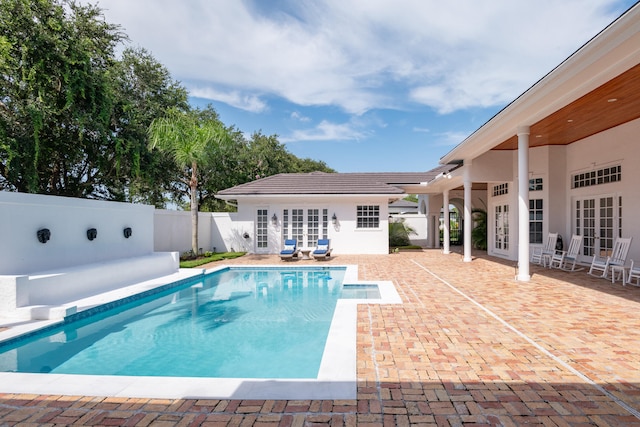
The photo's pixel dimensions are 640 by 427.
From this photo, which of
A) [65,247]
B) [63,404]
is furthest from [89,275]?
[63,404]

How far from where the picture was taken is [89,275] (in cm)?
809

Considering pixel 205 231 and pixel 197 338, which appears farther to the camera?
pixel 205 231

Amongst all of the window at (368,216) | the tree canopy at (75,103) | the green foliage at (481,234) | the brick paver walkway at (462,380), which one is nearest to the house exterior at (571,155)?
the green foliage at (481,234)

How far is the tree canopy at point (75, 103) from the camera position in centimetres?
1155

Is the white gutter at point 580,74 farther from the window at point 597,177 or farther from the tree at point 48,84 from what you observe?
the tree at point 48,84

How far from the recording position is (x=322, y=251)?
15.4 metres

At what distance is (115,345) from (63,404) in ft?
8.74

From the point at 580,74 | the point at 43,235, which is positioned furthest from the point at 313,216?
the point at 580,74

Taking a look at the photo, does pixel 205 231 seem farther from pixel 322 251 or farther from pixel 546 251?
pixel 546 251

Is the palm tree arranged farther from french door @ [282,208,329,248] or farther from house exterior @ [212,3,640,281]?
french door @ [282,208,329,248]

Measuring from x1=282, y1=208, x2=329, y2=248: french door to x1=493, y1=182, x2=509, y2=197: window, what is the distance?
338 inches

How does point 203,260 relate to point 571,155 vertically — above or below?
below

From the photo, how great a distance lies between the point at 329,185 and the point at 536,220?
10082mm

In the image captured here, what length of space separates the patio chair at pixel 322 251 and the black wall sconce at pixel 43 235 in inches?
391
